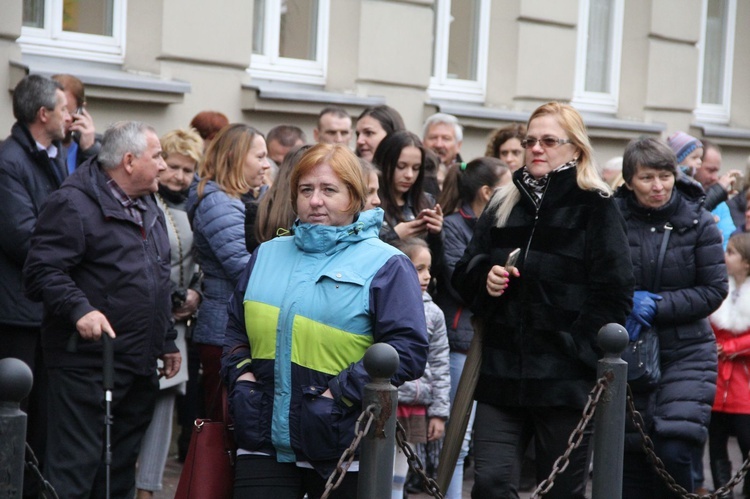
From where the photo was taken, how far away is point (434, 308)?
20.5ft

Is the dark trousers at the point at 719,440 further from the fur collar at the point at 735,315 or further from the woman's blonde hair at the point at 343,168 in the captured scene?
the woman's blonde hair at the point at 343,168

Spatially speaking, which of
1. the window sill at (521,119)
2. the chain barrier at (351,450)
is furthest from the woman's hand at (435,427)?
the window sill at (521,119)

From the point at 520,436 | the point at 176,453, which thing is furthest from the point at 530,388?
the point at 176,453

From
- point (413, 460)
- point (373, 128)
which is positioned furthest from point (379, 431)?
point (373, 128)

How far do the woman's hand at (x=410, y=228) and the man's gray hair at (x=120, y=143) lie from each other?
1.43 metres

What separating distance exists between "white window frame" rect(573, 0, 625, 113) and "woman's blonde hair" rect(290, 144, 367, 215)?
27.5ft

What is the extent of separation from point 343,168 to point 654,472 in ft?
8.62

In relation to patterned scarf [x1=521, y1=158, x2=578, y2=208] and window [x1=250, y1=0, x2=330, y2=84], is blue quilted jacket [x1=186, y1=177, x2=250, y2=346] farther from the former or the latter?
window [x1=250, y1=0, x2=330, y2=84]

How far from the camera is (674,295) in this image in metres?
5.88

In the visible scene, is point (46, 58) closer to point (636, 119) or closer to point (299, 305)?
point (299, 305)

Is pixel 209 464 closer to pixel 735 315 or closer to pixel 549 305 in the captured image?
pixel 549 305

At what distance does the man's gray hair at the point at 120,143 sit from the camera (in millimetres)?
5668

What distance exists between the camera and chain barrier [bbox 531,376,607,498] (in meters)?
4.63

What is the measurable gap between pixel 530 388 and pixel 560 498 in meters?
0.45
